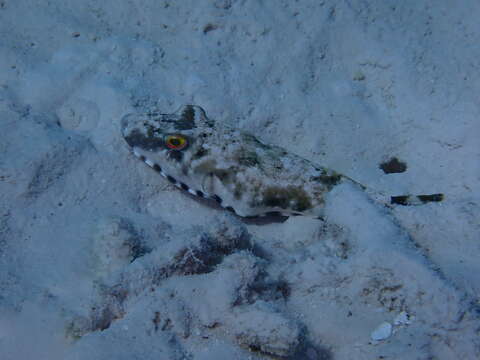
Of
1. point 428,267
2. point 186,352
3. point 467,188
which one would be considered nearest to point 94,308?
point 186,352

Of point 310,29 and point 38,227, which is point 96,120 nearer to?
point 38,227

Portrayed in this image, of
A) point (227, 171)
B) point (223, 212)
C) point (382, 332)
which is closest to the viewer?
point (382, 332)

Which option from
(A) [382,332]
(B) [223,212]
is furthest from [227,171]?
(A) [382,332]

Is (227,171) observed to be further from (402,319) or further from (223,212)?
(402,319)

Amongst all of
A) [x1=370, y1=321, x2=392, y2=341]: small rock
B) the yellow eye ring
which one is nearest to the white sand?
[x1=370, y1=321, x2=392, y2=341]: small rock

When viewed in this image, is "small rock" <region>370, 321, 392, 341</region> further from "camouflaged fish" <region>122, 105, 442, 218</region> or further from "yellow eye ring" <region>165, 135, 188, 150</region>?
"yellow eye ring" <region>165, 135, 188, 150</region>

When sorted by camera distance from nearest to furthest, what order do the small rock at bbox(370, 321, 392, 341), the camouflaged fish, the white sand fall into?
the white sand < the small rock at bbox(370, 321, 392, 341) < the camouflaged fish

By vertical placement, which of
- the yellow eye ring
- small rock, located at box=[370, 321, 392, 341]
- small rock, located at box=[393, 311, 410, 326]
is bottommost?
small rock, located at box=[370, 321, 392, 341]

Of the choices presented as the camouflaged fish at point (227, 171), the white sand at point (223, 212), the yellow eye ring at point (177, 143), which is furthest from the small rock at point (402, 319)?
the yellow eye ring at point (177, 143)
